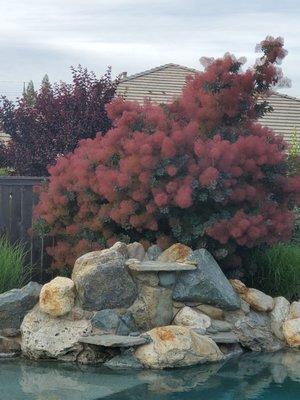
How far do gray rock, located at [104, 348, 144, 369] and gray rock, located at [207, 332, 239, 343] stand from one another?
903 millimetres

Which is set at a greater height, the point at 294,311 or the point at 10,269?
the point at 10,269

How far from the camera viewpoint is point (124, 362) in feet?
24.7

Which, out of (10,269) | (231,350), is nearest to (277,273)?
(231,350)

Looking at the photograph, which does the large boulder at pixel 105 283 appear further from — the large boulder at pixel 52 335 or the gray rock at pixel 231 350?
the gray rock at pixel 231 350

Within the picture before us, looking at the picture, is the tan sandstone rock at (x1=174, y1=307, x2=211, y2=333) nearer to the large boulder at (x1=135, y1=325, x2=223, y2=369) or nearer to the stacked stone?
the stacked stone

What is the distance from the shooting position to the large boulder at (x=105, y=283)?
318 inches

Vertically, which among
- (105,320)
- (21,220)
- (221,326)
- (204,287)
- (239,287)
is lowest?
(221,326)

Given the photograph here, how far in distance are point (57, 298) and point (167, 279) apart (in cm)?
117

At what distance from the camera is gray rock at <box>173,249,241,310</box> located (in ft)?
27.6

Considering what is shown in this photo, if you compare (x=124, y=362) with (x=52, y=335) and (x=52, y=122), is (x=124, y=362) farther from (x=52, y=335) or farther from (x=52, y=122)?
(x=52, y=122)

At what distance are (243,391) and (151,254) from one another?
7.71 ft

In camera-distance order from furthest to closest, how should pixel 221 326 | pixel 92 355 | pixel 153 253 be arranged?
pixel 153 253, pixel 221 326, pixel 92 355

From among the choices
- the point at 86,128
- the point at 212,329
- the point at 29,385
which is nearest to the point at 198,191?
the point at 212,329

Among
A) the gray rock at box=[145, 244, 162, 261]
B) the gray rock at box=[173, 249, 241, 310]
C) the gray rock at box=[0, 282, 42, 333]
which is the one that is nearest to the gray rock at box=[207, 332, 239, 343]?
the gray rock at box=[173, 249, 241, 310]
